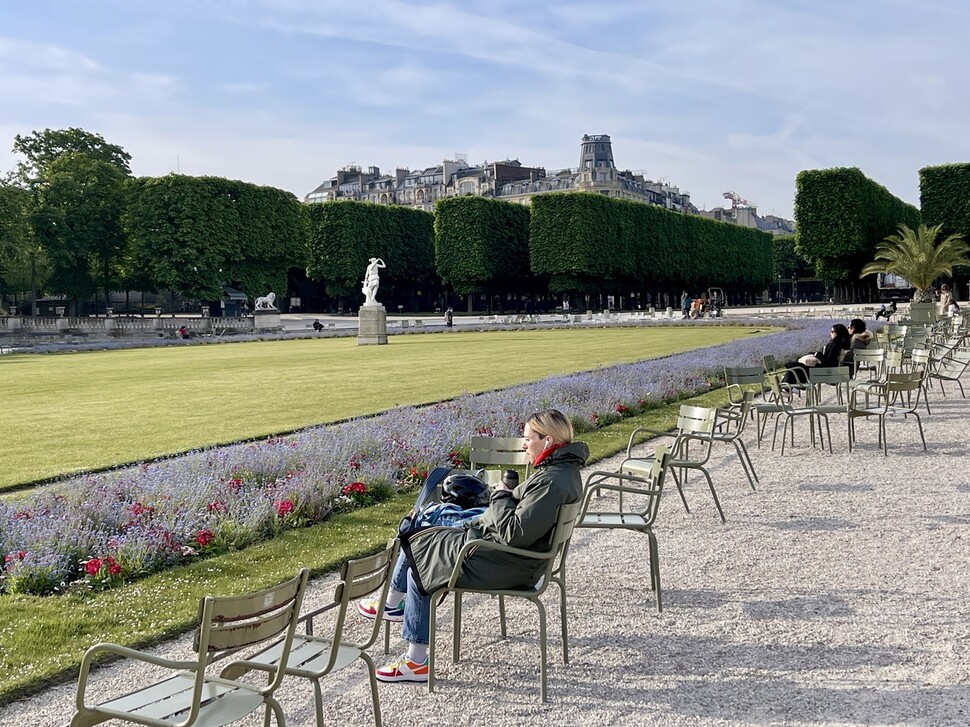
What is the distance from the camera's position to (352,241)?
66438 millimetres

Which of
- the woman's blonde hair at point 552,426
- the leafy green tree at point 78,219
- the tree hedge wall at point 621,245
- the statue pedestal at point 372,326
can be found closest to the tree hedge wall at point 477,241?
the tree hedge wall at point 621,245

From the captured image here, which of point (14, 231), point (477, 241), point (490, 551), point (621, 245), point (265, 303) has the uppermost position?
point (477, 241)

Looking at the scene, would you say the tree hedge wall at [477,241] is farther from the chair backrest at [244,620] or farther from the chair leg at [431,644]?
the chair backrest at [244,620]

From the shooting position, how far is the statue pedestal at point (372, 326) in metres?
33.7

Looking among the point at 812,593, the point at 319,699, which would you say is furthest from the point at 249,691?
the point at 812,593

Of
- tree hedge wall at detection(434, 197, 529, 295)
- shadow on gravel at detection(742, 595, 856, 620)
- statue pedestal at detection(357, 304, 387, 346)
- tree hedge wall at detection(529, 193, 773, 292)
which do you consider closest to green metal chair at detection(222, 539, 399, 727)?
shadow on gravel at detection(742, 595, 856, 620)

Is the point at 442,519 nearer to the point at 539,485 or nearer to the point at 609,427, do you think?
the point at 539,485

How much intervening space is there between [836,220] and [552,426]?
56.0m

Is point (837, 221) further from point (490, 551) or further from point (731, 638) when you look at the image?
point (490, 551)

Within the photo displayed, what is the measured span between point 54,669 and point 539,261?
201 ft

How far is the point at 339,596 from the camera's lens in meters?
3.34

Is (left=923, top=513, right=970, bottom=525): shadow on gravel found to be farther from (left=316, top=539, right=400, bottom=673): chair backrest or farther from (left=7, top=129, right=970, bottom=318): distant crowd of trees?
(left=7, top=129, right=970, bottom=318): distant crowd of trees

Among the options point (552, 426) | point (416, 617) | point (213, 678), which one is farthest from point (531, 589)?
point (213, 678)

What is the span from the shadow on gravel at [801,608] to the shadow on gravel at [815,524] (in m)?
1.67
